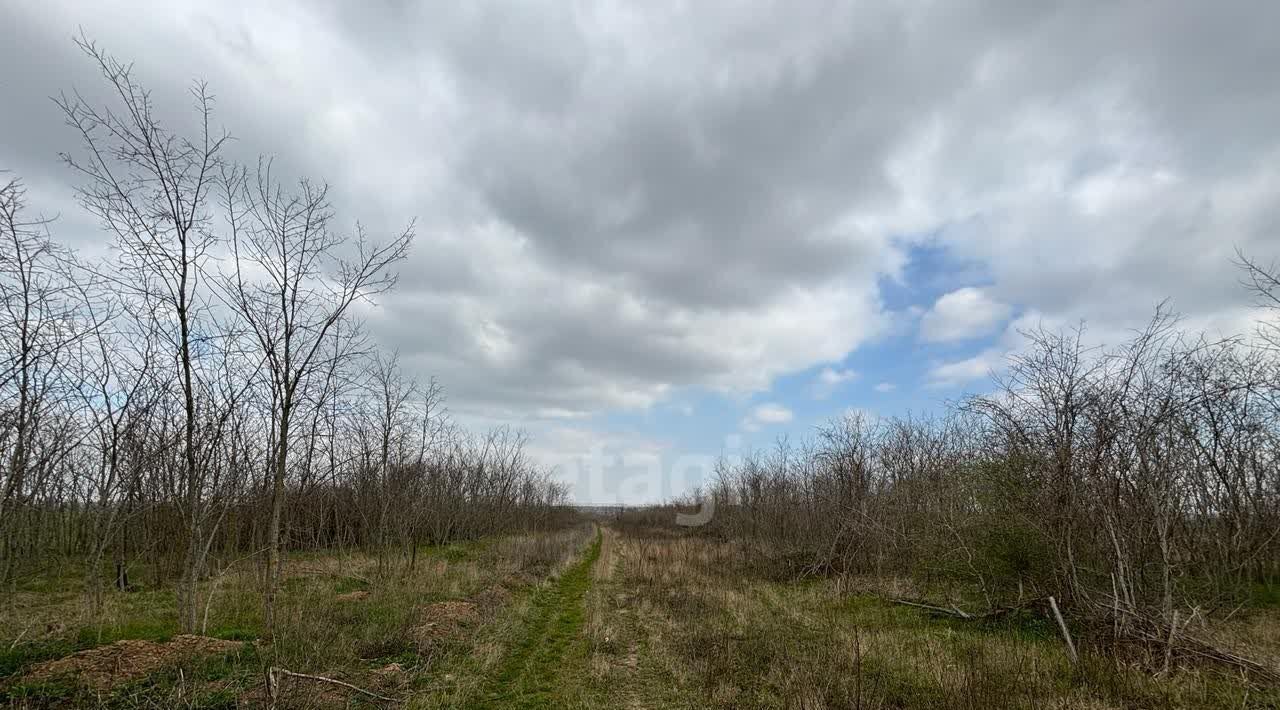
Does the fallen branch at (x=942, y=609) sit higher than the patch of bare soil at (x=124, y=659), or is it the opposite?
the patch of bare soil at (x=124, y=659)

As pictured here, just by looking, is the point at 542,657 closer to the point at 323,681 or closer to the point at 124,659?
the point at 323,681

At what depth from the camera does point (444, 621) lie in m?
9.41

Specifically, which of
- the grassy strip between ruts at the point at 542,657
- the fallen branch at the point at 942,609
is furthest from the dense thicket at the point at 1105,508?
the grassy strip between ruts at the point at 542,657

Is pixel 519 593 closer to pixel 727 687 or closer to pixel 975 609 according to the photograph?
pixel 727 687

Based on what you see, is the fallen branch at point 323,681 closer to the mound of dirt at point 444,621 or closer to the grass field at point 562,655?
the grass field at point 562,655

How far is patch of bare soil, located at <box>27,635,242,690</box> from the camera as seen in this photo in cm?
561

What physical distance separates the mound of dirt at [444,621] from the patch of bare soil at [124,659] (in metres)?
2.35

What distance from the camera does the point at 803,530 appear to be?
1928 centimetres

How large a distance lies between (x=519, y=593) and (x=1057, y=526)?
37.7 ft

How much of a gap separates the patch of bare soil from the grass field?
3 centimetres

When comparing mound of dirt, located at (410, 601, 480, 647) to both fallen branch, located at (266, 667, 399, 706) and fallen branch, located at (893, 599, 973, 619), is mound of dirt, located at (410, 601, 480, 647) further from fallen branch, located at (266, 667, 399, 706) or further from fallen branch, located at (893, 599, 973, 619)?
fallen branch, located at (893, 599, 973, 619)

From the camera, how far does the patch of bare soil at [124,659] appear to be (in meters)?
5.61

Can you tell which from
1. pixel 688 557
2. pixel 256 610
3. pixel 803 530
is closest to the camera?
pixel 256 610

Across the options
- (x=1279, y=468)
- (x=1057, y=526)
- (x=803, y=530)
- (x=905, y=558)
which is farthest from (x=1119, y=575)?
(x=803, y=530)
